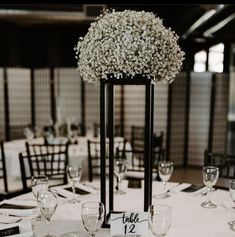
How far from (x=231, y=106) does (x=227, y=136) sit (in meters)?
0.57

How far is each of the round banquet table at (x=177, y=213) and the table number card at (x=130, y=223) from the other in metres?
0.09

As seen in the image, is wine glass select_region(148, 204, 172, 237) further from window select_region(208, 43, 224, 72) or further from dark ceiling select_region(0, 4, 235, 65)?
window select_region(208, 43, 224, 72)

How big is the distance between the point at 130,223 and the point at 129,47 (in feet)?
2.66

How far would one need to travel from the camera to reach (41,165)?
421 cm

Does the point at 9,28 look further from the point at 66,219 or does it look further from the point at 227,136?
the point at 66,219

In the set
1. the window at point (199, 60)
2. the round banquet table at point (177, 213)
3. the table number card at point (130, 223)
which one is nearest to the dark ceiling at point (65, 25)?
the window at point (199, 60)

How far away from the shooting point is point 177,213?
2.15m

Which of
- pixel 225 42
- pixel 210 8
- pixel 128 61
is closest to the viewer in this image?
pixel 128 61

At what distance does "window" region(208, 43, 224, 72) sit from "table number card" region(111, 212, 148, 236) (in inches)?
224

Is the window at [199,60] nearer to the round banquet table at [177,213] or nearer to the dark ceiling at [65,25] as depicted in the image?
the dark ceiling at [65,25]

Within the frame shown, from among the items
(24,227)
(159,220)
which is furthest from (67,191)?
(159,220)

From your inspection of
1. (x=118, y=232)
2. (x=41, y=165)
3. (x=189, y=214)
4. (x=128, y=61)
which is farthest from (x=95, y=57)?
(x=41, y=165)

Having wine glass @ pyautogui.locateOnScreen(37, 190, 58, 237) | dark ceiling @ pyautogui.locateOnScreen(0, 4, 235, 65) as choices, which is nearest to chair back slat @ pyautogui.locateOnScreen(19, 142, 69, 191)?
wine glass @ pyautogui.locateOnScreen(37, 190, 58, 237)

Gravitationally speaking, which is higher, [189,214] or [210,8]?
[210,8]
